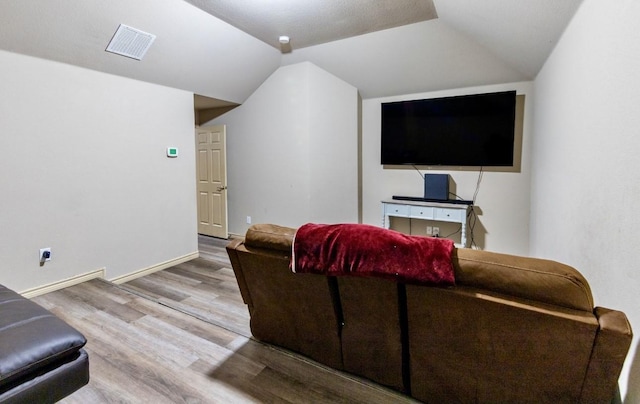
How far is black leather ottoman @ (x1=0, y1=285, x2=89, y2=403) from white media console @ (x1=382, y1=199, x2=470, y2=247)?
3.84 metres

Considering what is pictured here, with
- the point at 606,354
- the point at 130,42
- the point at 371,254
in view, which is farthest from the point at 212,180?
the point at 606,354

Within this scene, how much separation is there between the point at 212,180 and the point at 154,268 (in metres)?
2.04

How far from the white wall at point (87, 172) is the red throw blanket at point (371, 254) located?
8.96 feet

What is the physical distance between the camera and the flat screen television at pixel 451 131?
161 inches

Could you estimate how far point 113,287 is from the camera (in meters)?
3.21

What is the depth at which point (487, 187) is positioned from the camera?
14.3ft

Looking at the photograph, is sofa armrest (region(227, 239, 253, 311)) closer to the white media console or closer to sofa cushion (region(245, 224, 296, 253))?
sofa cushion (region(245, 224, 296, 253))

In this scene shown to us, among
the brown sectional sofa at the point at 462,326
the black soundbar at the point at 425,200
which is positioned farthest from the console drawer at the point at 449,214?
the brown sectional sofa at the point at 462,326

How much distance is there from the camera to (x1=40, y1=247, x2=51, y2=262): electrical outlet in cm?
301

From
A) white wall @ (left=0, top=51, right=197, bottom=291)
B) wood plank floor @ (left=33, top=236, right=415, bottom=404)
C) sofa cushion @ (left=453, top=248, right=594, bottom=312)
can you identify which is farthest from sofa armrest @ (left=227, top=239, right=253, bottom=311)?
white wall @ (left=0, top=51, right=197, bottom=291)

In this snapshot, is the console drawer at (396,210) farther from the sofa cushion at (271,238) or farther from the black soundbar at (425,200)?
the sofa cushion at (271,238)

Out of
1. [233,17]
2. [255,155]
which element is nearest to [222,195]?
[255,155]

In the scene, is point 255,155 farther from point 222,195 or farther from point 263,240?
point 263,240

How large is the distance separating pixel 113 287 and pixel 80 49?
223 centimetres
